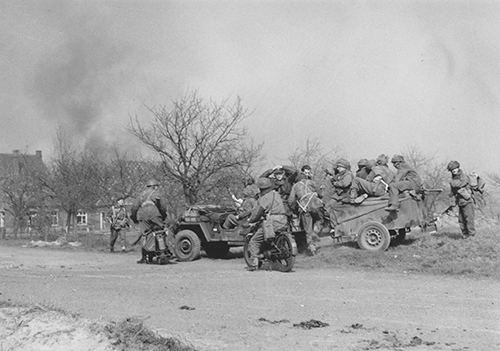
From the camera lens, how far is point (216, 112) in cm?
2331

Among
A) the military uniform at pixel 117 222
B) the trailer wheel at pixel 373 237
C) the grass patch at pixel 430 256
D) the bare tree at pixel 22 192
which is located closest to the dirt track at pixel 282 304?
the grass patch at pixel 430 256

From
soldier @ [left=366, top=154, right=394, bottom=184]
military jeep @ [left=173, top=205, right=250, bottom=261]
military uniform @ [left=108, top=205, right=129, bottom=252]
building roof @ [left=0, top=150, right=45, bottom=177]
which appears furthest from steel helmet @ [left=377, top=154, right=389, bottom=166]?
building roof @ [left=0, top=150, right=45, bottom=177]

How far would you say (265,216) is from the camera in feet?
41.1

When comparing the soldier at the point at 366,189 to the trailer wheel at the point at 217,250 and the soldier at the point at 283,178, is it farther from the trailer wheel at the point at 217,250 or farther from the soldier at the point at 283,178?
the trailer wheel at the point at 217,250

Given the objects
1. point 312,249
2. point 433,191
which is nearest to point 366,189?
point 433,191

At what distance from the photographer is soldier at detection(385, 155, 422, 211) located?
1434 centimetres

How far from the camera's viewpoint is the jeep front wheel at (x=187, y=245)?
52.4 ft

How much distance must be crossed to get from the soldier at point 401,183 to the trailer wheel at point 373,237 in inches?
17.2

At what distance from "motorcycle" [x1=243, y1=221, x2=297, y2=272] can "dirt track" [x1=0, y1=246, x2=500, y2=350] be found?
401 millimetres

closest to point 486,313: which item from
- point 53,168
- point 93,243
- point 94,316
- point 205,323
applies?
point 205,323

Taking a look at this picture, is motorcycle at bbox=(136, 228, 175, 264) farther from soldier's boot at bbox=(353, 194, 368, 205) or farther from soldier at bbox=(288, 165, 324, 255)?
soldier's boot at bbox=(353, 194, 368, 205)

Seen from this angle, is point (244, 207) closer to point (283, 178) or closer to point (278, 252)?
point (283, 178)

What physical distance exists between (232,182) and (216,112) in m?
2.70

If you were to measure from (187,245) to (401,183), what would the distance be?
5.04 metres
